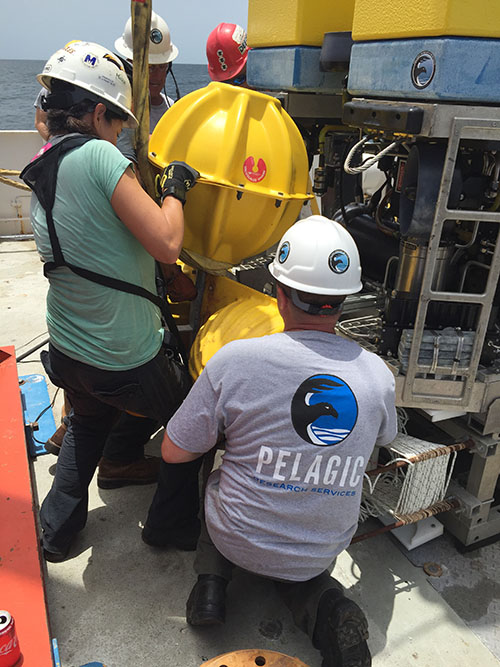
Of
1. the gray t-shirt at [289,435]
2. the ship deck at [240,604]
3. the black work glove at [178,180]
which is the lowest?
the ship deck at [240,604]

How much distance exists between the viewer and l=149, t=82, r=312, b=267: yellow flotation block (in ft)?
7.36

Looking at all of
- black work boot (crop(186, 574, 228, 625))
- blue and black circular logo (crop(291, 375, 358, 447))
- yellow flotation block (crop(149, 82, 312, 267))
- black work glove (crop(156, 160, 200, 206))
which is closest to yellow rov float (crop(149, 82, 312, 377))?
yellow flotation block (crop(149, 82, 312, 267))

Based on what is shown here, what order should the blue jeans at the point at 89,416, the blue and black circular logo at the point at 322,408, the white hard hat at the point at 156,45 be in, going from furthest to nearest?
the white hard hat at the point at 156,45 < the blue jeans at the point at 89,416 < the blue and black circular logo at the point at 322,408

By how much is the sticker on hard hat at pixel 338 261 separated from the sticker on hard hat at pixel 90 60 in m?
1.13

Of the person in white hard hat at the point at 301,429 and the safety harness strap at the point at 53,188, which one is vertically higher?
the safety harness strap at the point at 53,188

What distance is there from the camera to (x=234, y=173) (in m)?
2.25

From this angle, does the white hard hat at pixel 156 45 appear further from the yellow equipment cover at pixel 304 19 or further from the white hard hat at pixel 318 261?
the white hard hat at pixel 318 261

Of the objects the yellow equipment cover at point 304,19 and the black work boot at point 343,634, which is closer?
the black work boot at point 343,634

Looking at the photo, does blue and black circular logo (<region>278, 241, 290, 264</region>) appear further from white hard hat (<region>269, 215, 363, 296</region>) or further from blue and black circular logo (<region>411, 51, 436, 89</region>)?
blue and black circular logo (<region>411, 51, 436, 89</region>)

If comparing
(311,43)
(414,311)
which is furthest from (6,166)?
(414,311)

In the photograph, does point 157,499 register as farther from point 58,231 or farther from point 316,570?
point 58,231

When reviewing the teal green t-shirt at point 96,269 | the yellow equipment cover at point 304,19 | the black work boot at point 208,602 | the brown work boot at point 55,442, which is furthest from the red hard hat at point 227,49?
the black work boot at point 208,602

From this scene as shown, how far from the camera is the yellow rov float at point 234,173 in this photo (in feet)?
7.38

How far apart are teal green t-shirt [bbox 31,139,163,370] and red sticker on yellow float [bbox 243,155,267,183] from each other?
0.53 m
